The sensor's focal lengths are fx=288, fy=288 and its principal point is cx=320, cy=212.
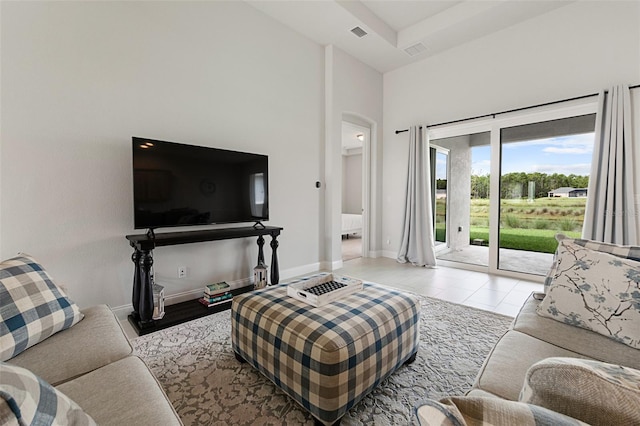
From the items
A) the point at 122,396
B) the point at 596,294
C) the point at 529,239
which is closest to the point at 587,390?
the point at 596,294

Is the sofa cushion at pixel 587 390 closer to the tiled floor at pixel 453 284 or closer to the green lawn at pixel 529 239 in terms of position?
the tiled floor at pixel 453 284

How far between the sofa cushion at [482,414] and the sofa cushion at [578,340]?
3.34ft

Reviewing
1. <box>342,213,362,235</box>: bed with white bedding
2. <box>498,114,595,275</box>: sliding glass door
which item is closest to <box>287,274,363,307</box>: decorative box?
<box>498,114,595,275</box>: sliding glass door

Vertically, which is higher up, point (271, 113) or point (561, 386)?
point (271, 113)

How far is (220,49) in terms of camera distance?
3.15 meters

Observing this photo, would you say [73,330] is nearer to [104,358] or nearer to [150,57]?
[104,358]

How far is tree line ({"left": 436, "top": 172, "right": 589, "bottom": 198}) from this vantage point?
3.51 metres

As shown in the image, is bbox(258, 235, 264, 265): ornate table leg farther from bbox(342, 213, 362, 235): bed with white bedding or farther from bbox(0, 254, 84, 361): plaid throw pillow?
bbox(342, 213, 362, 235): bed with white bedding

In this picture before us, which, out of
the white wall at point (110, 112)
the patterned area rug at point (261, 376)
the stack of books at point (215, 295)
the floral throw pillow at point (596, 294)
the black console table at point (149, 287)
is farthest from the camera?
the stack of books at point (215, 295)

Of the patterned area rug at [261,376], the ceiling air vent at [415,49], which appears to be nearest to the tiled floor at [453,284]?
the patterned area rug at [261,376]

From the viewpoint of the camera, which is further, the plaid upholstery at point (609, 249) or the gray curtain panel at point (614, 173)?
the gray curtain panel at point (614, 173)

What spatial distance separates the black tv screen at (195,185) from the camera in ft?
8.03

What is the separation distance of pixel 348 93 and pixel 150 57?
2772mm

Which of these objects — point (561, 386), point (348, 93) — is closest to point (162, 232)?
point (561, 386)
